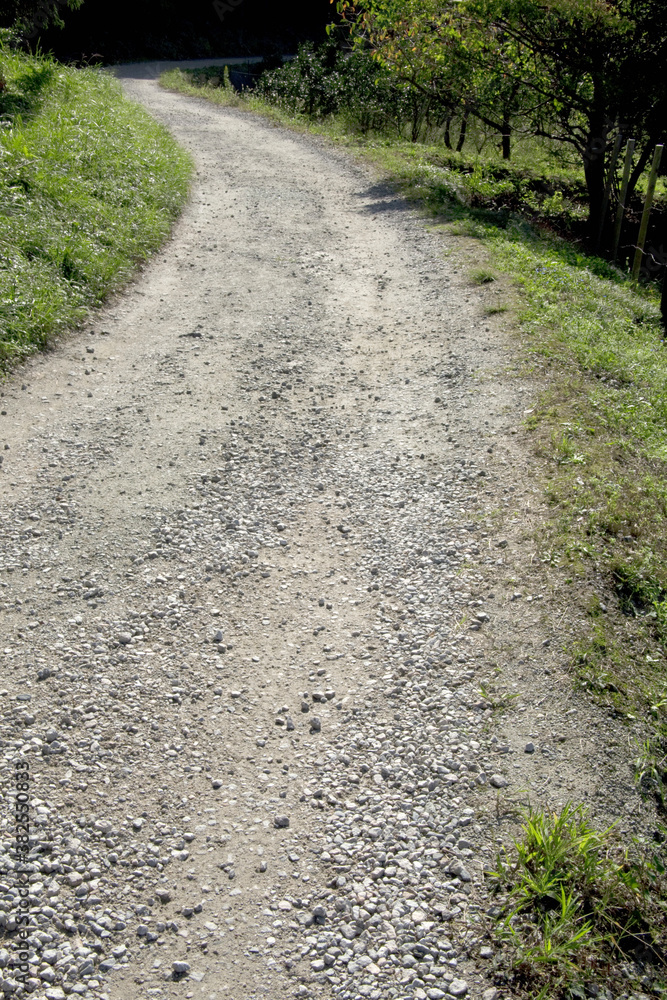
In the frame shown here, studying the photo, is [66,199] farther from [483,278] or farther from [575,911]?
[575,911]

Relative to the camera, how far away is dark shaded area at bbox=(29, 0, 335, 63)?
31766 mm

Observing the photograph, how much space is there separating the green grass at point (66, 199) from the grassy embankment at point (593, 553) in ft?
12.4

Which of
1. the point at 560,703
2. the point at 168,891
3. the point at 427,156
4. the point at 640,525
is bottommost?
the point at 168,891

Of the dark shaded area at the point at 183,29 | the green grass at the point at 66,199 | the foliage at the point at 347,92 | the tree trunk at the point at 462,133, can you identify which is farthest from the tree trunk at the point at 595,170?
the dark shaded area at the point at 183,29

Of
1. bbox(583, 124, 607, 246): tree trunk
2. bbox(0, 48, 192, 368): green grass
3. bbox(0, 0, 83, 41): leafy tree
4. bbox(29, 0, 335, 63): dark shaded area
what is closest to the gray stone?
bbox(0, 48, 192, 368): green grass

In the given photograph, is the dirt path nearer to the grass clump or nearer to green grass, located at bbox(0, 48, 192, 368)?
the grass clump

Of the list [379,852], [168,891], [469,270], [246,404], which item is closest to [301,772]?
[379,852]

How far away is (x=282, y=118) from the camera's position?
18688mm

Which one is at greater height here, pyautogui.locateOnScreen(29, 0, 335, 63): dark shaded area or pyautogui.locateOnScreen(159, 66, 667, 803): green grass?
pyautogui.locateOnScreen(29, 0, 335, 63): dark shaded area

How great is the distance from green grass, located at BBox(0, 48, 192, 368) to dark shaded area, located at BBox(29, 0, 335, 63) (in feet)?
59.3

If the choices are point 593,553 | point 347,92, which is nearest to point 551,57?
point 347,92

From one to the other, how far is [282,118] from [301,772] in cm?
1849

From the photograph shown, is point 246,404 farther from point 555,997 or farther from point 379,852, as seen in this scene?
point 555,997

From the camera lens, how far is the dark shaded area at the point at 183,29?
3177 cm
